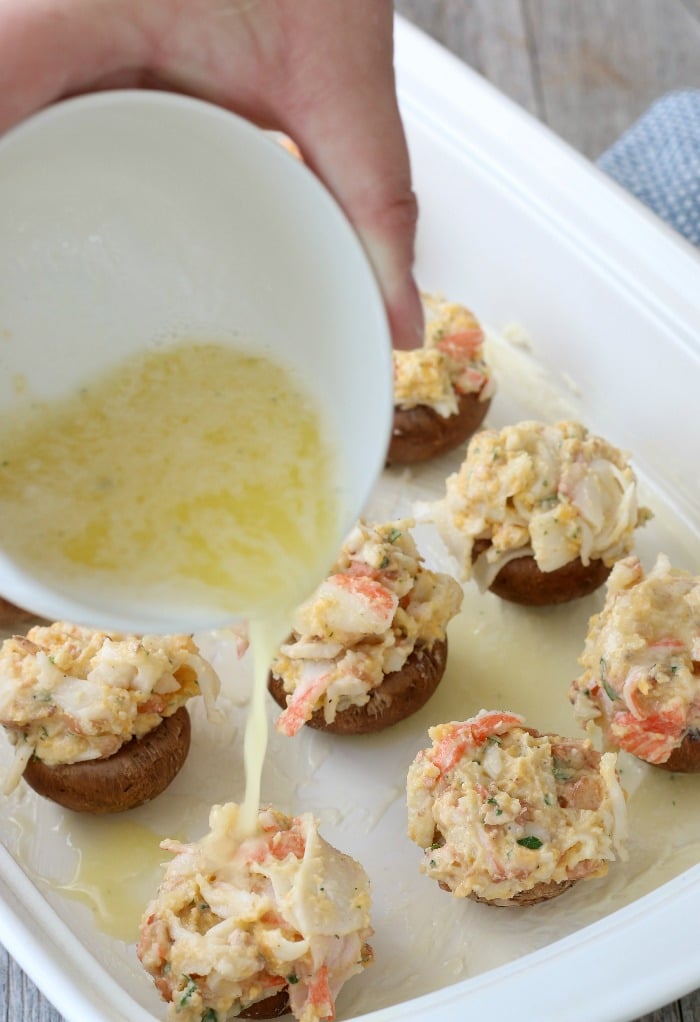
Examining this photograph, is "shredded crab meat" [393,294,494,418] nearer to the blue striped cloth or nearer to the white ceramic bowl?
the blue striped cloth

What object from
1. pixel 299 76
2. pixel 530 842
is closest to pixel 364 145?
pixel 299 76

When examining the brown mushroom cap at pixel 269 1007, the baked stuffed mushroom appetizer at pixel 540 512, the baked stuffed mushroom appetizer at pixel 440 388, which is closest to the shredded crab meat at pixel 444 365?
the baked stuffed mushroom appetizer at pixel 440 388

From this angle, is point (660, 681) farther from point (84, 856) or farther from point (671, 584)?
point (84, 856)

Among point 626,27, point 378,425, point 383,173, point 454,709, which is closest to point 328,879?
point 454,709

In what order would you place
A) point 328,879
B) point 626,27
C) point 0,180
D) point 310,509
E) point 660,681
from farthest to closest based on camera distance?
point 626,27 → point 660,681 → point 328,879 → point 310,509 → point 0,180

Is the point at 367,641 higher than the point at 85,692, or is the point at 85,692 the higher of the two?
the point at 367,641

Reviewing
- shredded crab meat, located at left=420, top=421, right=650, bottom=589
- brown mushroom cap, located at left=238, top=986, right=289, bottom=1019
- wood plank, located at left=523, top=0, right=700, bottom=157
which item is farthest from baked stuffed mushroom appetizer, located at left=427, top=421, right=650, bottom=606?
wood plank, located at left=523, top=0, right=700, bottom=157

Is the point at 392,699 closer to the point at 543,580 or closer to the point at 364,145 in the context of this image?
the point at 543,580
